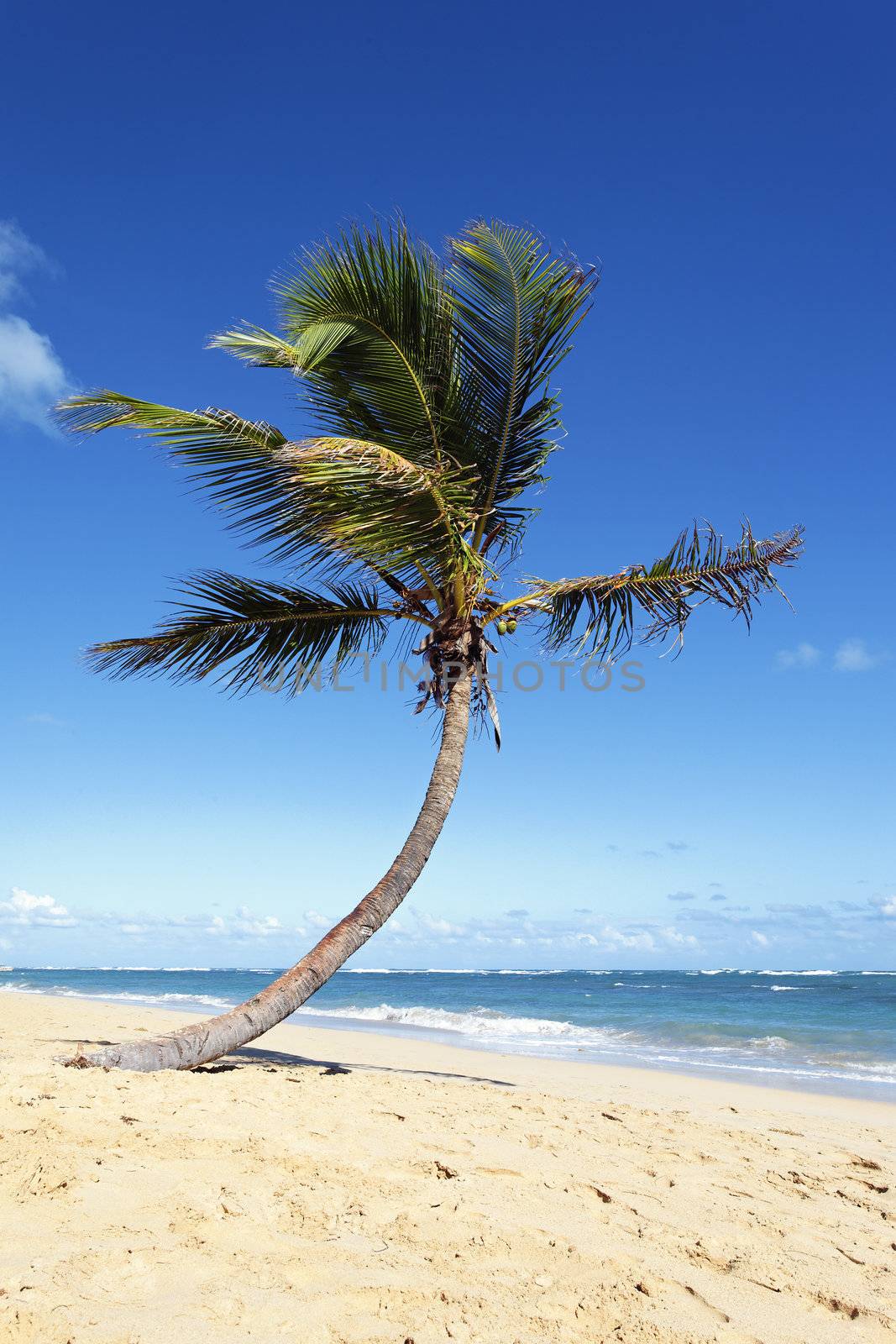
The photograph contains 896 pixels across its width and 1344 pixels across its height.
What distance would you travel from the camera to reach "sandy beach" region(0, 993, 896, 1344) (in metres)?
2.50

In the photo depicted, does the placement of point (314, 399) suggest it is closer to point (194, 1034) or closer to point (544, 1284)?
point (194, 1034)

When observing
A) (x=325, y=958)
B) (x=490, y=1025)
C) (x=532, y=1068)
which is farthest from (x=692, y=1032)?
(x=325, y=958)

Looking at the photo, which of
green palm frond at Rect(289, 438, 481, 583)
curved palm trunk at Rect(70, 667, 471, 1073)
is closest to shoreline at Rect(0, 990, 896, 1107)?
curved palm trunk at Rect(70, 667, 471, 1073)

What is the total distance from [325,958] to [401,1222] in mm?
3090

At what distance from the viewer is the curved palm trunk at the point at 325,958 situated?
18.6 ft

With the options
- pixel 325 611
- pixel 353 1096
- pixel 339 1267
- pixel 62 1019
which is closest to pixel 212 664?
pixel 325 611

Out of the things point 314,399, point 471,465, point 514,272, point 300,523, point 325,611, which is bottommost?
point 325,611

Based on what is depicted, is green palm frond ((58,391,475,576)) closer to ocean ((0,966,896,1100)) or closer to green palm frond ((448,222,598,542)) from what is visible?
green palm frond ((448,222,598,542))

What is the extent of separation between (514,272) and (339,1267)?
22.6 ft

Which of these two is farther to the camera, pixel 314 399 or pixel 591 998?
pixel 591 998

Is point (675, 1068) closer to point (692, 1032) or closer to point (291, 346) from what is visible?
point (692, 1032)

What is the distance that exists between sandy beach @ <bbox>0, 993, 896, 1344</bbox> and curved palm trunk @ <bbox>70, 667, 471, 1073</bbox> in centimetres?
35

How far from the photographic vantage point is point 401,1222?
3.20 m

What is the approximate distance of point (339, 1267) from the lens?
278cm
